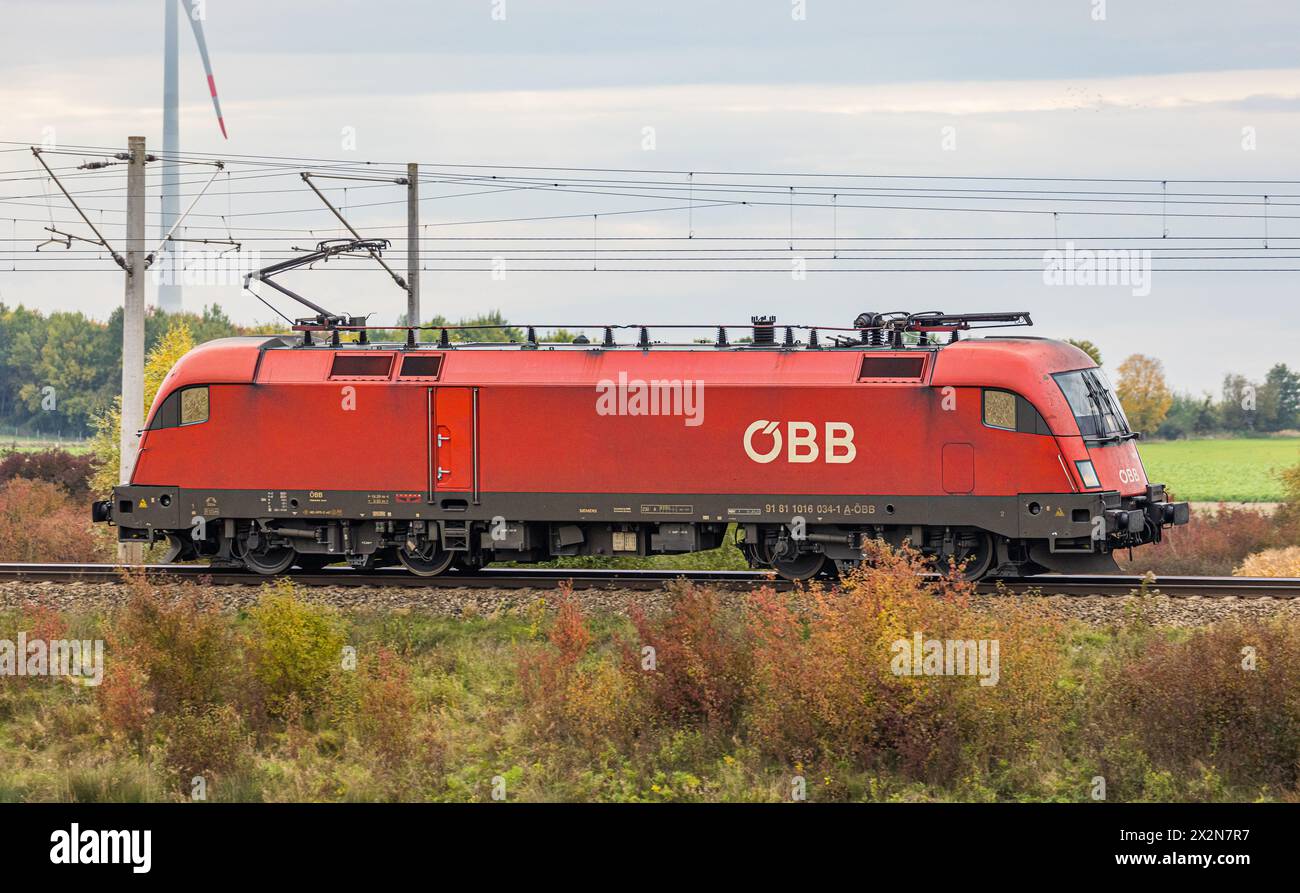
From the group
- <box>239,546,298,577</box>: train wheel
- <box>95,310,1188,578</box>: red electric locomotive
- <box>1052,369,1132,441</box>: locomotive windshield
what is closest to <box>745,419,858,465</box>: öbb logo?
<box>95,310,1188,578</box>: red electric locomotive

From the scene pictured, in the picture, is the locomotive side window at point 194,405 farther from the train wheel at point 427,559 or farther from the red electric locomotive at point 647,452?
the train wheel at point 427,559

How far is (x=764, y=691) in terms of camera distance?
1551cm

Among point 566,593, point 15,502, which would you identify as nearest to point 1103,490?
point 566,593

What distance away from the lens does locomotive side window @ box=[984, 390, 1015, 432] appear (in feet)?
66.1

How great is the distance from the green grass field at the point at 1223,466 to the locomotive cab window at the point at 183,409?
1550 inches

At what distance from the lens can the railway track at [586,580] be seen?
66.7 feet

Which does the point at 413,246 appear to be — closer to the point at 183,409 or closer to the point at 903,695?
the point at 183,409

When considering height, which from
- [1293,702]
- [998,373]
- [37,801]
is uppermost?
[998,373]

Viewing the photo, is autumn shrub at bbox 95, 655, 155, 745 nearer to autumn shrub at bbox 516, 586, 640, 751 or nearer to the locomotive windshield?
autumn shrub at bbox 516, 586, 640, 751

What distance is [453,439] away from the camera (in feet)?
71.4

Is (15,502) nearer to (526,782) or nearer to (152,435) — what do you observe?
(152,435)

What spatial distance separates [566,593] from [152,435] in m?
9.14

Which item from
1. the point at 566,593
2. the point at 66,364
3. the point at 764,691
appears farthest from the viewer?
the point at 66,364
